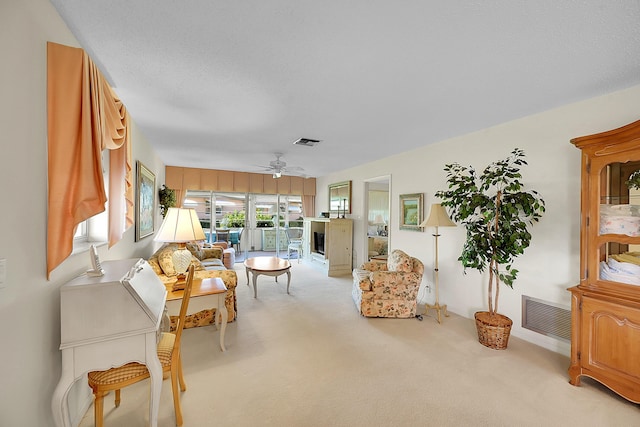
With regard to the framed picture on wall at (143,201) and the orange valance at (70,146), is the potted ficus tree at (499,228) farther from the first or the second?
the framed picture on wall at (143,201)

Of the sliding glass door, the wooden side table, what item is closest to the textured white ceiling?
the wooden side table

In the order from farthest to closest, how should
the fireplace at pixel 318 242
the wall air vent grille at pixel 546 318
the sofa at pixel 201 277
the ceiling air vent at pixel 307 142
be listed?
→ the fireplace at pixel 318 242
the ceiling air vent at pixel 307 142
the sofa at pixel 201 277
the wall air vent grille at pixel 546 318

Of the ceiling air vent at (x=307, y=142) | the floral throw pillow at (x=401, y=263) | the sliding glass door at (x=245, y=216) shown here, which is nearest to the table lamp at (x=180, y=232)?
the ceiling air vent at (x=307, y=142)

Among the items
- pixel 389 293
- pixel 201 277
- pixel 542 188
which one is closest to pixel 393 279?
pixel 389 293

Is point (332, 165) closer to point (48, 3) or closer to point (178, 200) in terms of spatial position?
point (178, 200)

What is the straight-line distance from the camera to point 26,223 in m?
1.30

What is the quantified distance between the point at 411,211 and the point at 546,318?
2.21 m

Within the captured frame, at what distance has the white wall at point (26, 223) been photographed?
1172 mm

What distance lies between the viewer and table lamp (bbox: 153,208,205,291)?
2.59 meters

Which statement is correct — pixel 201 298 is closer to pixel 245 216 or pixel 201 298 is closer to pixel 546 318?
pixel 546 318

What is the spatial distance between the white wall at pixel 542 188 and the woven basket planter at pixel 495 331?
0.43 metres

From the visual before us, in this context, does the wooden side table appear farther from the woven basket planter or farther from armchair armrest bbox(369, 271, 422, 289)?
the woven basket planter

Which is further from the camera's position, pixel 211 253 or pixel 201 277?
pixel 211 253

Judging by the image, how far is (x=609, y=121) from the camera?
8.12 ft
